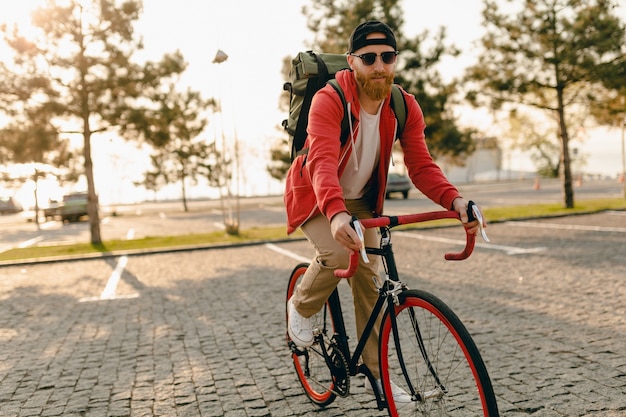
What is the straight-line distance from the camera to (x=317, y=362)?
3717mm

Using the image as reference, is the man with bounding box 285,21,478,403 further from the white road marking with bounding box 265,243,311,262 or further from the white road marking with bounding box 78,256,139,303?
the white road marking with bounding box 265,243,311,262

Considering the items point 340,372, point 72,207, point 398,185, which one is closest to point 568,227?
point 340,372

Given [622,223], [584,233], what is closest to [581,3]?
[622,223]

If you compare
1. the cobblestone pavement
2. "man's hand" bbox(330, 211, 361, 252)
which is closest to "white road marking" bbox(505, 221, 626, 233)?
the cobblestone pavement

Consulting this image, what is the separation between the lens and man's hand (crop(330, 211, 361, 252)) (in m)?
2.34

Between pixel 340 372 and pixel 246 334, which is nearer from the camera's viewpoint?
pixel 340 372

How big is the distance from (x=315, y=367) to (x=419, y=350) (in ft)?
4.10

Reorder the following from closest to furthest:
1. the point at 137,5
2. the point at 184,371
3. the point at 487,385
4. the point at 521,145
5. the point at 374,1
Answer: the point at 487,385, the point at 184,371, the point at 137,5, the point at 374,1, the point at 521,145

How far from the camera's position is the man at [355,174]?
2.66 m

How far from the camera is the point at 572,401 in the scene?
348cm

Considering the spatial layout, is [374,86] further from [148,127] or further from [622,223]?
[148,127]

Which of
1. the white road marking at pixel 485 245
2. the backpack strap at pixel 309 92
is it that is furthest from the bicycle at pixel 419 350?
the white road marking at pixel 485 245

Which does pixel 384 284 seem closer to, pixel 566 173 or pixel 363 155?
pixel 363 155

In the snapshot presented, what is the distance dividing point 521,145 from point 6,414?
2608 inches
